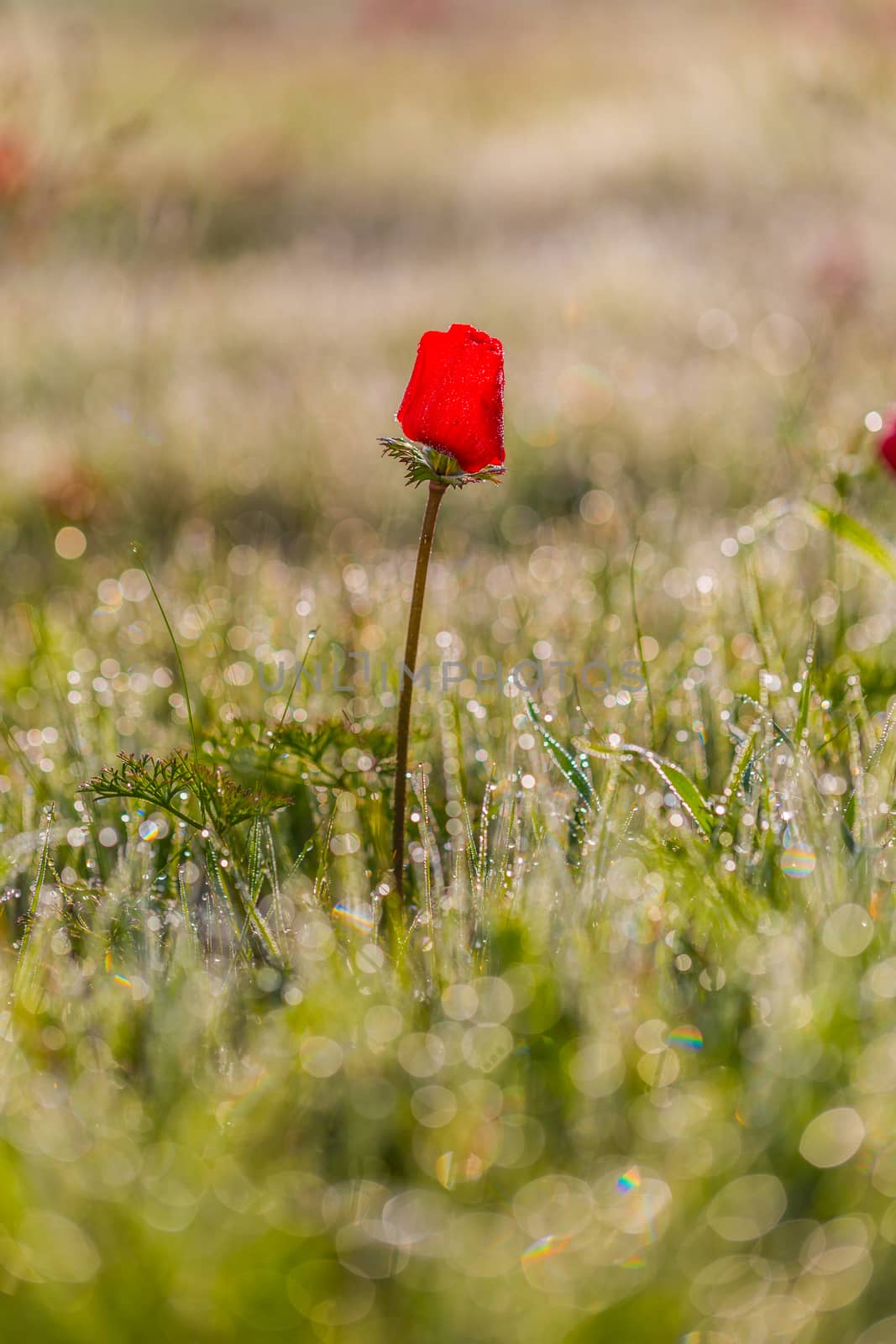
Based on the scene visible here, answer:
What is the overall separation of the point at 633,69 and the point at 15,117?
11.6 m

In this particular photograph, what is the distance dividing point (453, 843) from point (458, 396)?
541 millimetres

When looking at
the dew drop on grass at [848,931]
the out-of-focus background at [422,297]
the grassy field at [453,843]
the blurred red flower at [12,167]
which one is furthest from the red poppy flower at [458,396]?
the blurred red flower at [12,167]

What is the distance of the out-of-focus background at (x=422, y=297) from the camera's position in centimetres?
307

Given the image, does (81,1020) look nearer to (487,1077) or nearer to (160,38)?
(487,1077)

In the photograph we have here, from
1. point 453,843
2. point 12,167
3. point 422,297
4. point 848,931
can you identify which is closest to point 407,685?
point 453,843

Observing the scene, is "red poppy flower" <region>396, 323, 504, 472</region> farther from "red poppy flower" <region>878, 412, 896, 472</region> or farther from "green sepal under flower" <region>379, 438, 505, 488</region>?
"red poppy flower" <region>878, 412, 896, 472</region>

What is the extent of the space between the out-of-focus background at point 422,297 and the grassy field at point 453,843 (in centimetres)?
3

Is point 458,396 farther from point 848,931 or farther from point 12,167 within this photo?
point 12,167

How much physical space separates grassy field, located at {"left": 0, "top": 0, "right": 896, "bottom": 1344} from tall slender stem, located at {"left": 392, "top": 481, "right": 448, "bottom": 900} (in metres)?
0.06

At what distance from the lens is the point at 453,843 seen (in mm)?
1353

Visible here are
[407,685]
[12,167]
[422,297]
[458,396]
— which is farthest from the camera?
[422,297]

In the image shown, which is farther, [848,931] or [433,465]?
[433,465]

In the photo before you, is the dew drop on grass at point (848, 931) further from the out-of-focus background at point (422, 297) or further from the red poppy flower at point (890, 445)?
the out-of-focus background at point (422, 297)

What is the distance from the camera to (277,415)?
3.73 metres
